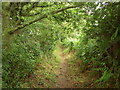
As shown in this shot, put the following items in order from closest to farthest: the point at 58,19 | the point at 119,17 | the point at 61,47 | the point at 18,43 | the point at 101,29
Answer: the point at 119,17, the point at 101,29, the point at 18,43, the point at 58,19, the point at 61,47

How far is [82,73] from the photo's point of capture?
9758 millimetres

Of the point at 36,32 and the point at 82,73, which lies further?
the point at 82,73

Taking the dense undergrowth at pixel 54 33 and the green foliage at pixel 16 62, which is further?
the green foliage at pixel 16 62

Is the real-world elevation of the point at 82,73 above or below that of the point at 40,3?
below

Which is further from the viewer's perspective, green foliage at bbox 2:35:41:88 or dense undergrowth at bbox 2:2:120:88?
green foliage at bbox 2:35:41:88

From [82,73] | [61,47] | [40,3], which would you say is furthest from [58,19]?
[61,47]

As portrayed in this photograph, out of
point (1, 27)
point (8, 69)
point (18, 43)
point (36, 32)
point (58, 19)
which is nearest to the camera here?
point (8, 69)

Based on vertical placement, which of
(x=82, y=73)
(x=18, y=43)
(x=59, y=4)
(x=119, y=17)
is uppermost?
(x=59, y=4)

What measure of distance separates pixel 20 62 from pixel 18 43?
Answer: 3.60ft

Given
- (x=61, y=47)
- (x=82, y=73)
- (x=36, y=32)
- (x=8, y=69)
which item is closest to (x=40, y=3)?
(x=36, y=32)

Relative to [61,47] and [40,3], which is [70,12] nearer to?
[40,3]

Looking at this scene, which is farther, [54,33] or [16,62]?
[54,33]

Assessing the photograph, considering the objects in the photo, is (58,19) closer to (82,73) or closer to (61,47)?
(82,73)

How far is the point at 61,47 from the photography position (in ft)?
68.6
